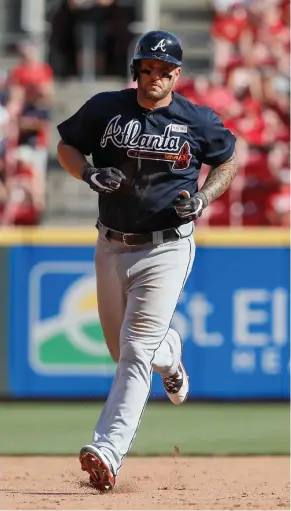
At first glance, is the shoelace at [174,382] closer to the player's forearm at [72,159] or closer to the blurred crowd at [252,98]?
the player's forearm at [72,159]

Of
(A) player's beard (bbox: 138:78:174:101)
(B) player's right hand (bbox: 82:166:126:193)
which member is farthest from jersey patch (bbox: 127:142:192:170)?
(A) player's beard (bbox: 138:78:174:101)

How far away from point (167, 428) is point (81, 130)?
3.33 m

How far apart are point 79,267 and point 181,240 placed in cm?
424

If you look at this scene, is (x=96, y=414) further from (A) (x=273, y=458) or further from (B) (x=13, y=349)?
(A) (x=273, y=458)

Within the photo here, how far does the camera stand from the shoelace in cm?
635

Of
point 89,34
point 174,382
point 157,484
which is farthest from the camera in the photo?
point 89,34

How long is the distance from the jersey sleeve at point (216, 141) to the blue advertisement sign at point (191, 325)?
4.14 metres

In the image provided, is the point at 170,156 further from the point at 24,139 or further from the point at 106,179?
the point at 24,139

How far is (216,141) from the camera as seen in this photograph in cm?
573

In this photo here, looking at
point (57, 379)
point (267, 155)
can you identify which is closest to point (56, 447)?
point (57, 379)

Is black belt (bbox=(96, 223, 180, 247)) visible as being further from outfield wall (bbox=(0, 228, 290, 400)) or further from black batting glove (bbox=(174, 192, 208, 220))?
outfield wall (bbox=(0, 228, 290, 400))

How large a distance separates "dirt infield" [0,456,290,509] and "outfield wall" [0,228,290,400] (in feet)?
8.77

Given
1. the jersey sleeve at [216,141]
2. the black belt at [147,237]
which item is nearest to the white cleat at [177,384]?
the black belt at [147,237]

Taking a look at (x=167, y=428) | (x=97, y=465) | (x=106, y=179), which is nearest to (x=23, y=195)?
(x=167, y=428)
